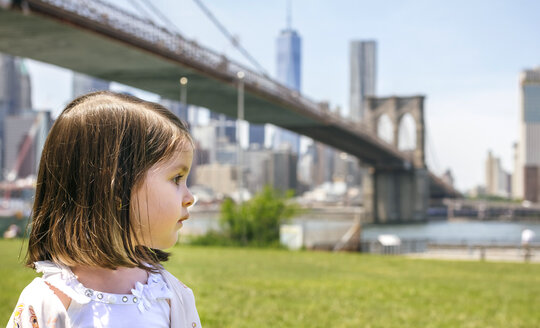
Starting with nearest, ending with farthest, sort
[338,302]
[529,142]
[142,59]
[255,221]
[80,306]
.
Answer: [80,306]
[338,302]
[255,221]
[142,59]
[529,142]

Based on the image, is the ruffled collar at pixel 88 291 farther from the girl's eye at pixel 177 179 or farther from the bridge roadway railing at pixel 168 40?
the bridge roadway railing at pixel 168 40

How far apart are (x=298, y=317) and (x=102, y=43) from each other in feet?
54.3

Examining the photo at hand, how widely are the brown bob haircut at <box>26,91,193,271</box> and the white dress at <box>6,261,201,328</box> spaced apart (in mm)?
46

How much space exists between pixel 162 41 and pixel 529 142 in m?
94.4

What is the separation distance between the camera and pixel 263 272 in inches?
286

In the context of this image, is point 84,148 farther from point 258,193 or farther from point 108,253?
point 258,193

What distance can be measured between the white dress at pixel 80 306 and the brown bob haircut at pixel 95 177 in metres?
0.05

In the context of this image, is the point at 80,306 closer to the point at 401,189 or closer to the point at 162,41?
the point at 162,41

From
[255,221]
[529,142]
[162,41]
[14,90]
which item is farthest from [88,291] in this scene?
[529,142]

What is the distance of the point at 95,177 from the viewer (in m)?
1.14

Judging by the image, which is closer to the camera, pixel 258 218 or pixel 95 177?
pixel 95 177

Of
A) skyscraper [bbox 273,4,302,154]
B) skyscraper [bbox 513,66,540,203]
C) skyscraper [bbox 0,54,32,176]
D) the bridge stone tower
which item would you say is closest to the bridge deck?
the bridge stone tower

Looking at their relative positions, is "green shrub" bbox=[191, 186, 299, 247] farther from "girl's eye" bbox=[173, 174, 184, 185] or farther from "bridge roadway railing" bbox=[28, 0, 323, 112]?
"girl's eye" bbox=[173, 174, 184, 185]

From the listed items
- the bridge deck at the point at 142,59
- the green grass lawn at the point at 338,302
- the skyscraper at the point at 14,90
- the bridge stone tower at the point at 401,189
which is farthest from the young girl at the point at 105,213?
the skyscraper at the point at 14,90
